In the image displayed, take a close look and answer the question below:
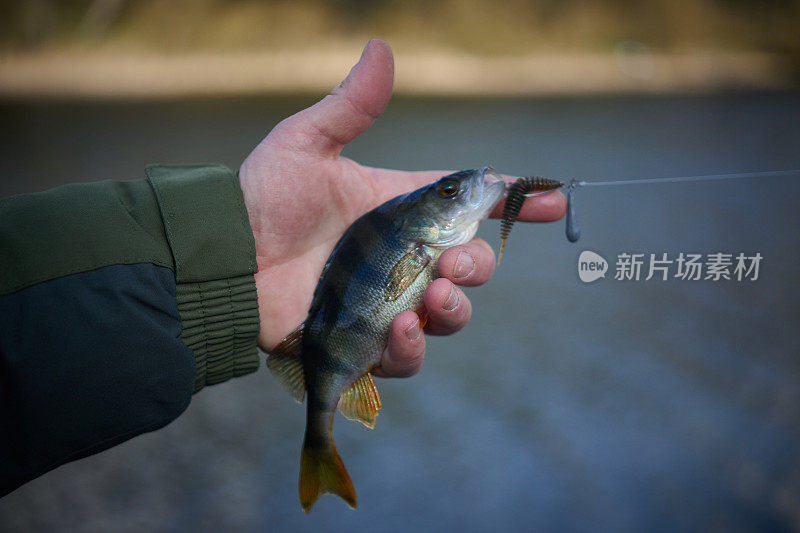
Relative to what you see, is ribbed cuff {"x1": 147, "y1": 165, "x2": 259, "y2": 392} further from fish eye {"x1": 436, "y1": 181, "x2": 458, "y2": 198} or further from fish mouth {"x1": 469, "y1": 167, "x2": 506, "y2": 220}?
fish mouth {"x1": 469, "y1": 167, "x2": 506, "y2": 220}

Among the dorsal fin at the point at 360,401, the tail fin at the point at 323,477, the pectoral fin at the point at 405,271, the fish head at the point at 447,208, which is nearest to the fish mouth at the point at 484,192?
the fish head at the point at 447,208

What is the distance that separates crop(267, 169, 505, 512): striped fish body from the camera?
1.72 meters

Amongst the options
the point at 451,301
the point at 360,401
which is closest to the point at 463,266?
the point at 451,301

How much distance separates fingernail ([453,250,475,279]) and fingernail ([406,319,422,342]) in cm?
20

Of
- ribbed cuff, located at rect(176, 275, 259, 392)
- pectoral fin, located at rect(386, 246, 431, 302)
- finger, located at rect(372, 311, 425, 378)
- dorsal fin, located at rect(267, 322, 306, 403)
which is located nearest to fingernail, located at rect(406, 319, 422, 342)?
finger, located at rect(372, 311, 425, 378)

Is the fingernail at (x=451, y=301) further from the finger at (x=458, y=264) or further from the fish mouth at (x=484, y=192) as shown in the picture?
the fish mouth at (x=484, y=192)

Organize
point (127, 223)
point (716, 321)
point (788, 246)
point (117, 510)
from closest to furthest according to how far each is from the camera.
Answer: point (127, 223)
point (117, 510)
point (716, 321)
point (788, 246)

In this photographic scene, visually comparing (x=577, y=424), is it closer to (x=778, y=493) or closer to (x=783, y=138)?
(x=778, y=493)

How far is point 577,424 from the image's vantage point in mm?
4164

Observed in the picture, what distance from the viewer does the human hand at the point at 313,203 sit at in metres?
1.97

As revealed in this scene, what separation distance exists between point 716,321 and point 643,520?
7.98ft

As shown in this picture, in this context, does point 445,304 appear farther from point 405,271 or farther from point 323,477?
point 323,477

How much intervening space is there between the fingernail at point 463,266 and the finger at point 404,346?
0.64 feet

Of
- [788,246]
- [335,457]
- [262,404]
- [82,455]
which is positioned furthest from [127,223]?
[788,246]
